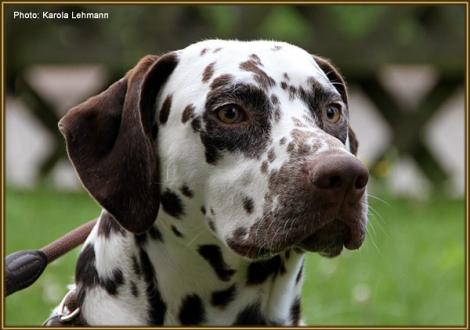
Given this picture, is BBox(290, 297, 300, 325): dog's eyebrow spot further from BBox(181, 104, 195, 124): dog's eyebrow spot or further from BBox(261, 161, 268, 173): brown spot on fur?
BBox(181, 104, 195, 124): dog's eyebrow spot

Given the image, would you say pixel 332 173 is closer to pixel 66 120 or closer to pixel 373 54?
pixel 66 120

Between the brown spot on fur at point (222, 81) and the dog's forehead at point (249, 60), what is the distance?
0.06ft

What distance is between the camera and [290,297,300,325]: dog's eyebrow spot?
3680 mm

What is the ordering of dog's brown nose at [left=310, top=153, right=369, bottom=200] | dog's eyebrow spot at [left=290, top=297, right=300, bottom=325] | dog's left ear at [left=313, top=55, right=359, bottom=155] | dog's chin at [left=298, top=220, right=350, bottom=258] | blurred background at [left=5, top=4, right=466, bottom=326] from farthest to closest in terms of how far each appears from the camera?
blurred background at [left=5, top=4, right=466, bottom=326] → dog's left ear at [left=313, top=55, right=359, bottom=155] → dog's eyebrow spot at [left=290, top=297, right=300, bottom=325] → dog's chin at [left=298, top=220, right=350, bottom=258] → dog's brown nose at [left=310, top=153, right=369, bottom=200]

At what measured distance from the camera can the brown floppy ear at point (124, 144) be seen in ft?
11.6

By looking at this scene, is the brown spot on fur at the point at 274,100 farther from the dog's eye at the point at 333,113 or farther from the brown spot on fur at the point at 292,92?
the dog's eye at the point at 333,113

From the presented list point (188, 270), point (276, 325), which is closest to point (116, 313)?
point (188, 270)

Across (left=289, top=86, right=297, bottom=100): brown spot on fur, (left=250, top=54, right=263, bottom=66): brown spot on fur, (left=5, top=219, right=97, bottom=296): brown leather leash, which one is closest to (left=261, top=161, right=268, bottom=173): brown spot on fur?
(left=289, top=86, right=297, bottom=100): brown spot on fur

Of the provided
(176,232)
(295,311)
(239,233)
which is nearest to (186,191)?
(176,232)

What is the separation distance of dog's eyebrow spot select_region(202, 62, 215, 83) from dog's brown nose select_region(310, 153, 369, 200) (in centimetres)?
57

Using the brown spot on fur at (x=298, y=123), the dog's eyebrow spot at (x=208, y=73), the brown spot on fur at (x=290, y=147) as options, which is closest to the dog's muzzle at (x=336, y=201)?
the brown spot on fur at (x=290, y=147)

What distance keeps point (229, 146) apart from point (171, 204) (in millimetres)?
311

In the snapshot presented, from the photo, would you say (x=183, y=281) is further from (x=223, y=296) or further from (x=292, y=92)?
(x=292, y=92)

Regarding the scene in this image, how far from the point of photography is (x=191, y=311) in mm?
3564
